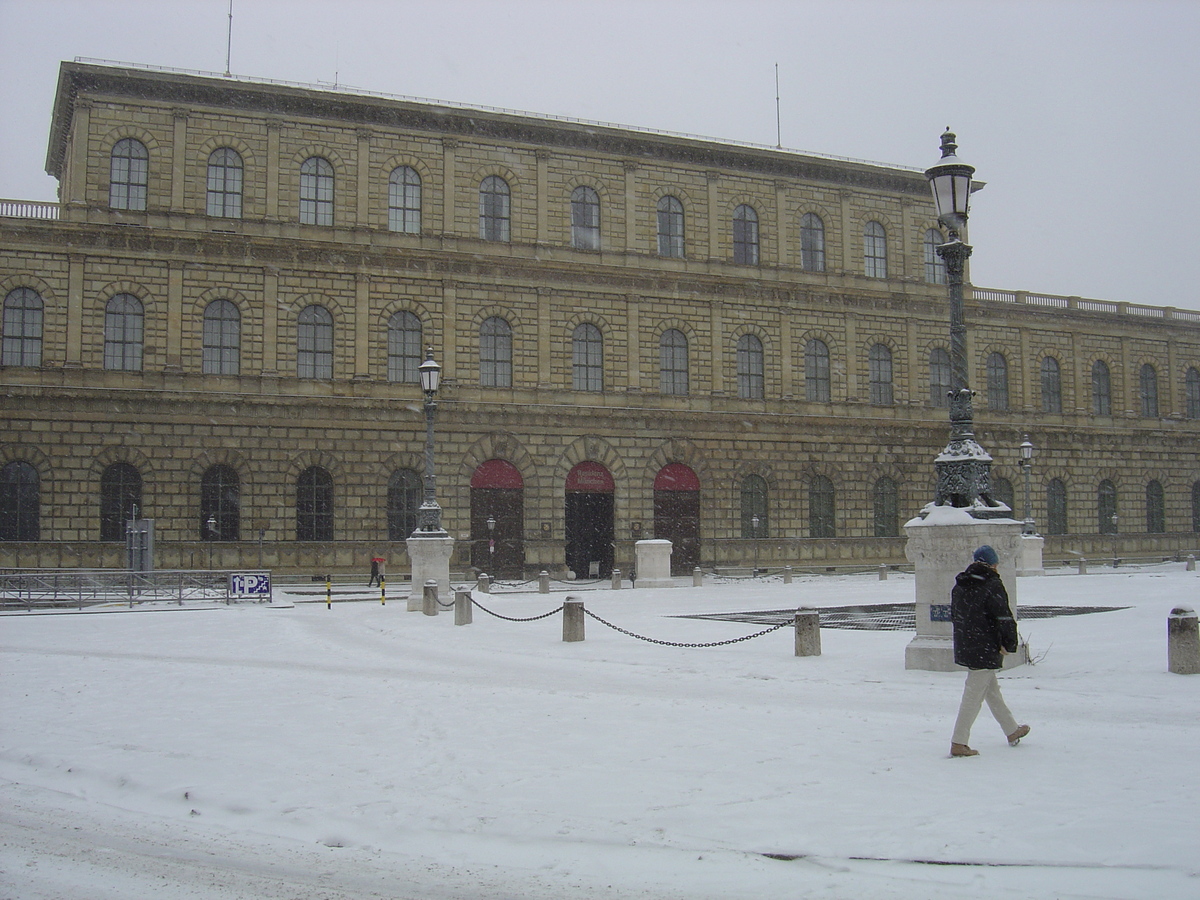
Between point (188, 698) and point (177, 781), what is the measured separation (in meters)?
4.00

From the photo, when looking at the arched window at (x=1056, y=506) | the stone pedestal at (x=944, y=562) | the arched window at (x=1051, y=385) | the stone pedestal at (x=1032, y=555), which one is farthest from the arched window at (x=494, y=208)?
the stone pedestal at (x=944, y=562)

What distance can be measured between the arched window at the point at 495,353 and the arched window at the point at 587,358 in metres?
2.68

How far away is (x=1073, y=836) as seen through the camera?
661 cm

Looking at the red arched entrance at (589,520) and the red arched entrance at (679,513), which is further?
the red arched entrance at (679,513)

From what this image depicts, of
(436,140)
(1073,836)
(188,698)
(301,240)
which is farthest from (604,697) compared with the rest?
(436,140)

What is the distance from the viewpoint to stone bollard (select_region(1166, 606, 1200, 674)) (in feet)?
41.0

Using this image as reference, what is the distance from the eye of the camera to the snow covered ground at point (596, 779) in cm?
629

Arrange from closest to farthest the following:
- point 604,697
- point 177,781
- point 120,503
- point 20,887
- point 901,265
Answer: point 20,887, point 177,781, point 604,697, point 120,503, point 901,265

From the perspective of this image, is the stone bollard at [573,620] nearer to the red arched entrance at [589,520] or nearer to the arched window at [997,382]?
the red arched entrance at [589,520]

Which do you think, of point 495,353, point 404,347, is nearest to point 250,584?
point 404,347

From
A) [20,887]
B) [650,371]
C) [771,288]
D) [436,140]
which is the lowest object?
[20,887]

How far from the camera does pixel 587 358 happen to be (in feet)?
140

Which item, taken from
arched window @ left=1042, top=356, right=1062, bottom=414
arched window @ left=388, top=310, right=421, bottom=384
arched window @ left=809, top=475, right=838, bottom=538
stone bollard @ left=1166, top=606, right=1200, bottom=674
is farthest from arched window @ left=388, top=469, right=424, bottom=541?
arched window @ left=1042, top=356, right=1062, bottom=414

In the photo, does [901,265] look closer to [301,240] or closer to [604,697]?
[301,240]
